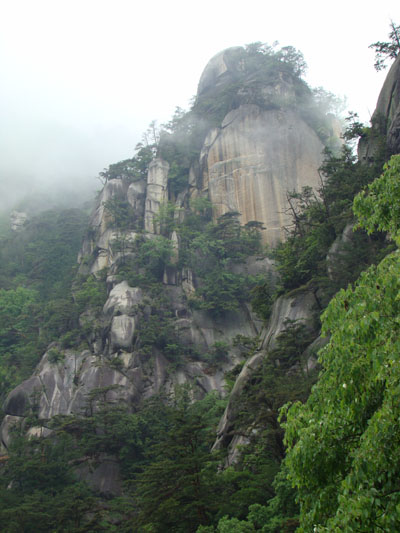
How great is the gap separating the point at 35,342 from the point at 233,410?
25426mm

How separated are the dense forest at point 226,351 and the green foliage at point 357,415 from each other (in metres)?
0.02

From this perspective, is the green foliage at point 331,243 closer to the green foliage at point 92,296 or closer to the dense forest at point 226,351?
the dense forest at point 226,351

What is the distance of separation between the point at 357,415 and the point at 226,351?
99.7ft

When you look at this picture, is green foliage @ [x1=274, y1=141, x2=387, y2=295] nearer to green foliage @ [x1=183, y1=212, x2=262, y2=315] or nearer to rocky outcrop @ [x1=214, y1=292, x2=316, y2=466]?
rocky outcrop @ [x1=214, y1=292, x2=316, y2=466]

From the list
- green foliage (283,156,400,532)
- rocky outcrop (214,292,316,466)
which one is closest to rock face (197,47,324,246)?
rocky outcrop (214,292,316,466)

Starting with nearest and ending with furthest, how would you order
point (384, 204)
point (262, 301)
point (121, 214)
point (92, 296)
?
Result: 1. point (384, 204)
2. point (262, 301)
3. point (92, 296)
4. point (121, 214)

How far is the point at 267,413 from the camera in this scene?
13406mm

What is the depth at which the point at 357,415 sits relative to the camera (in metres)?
4.71

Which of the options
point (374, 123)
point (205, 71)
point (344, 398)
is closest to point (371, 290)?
point (344, 398)

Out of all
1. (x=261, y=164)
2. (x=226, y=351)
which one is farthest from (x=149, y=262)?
(x=261, y=164)

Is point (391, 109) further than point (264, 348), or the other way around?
point (391, 109)

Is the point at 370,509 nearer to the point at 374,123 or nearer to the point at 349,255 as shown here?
the point at 349,255

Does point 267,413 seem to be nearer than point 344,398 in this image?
No

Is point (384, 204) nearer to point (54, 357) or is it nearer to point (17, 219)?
point (54, 357)
